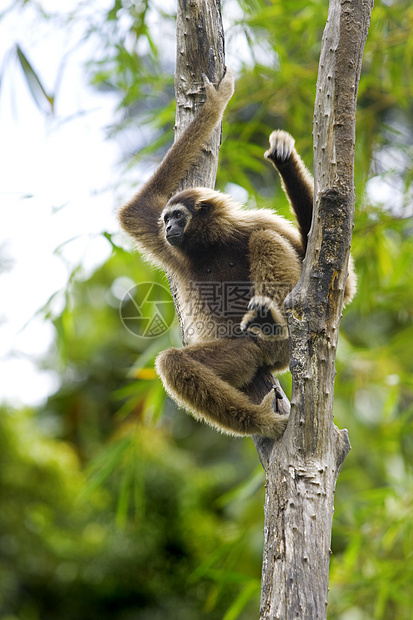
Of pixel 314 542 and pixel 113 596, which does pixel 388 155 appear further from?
pixel 113 596

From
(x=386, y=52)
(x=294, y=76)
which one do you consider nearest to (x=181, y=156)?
(x=294, y=76)

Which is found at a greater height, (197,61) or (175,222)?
(197,61)

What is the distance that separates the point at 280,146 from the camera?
9.10 ft

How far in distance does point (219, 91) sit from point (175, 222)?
2.76ft

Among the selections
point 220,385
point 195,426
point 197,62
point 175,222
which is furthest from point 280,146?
point 195,426

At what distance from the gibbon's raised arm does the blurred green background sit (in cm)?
78

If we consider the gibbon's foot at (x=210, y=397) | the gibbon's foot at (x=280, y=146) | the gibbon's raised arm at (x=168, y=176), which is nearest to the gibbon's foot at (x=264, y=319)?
the gibbon's foot at (x=210, y=397)

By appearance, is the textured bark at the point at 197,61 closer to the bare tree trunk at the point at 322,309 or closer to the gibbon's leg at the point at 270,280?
the gibbon's leg at the point at 270,280

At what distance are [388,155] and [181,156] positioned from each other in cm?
355

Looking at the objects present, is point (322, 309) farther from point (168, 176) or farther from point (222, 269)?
point (168, 176)

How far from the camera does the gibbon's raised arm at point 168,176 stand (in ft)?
11.1

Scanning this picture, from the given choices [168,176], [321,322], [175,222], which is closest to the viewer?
[321,322]

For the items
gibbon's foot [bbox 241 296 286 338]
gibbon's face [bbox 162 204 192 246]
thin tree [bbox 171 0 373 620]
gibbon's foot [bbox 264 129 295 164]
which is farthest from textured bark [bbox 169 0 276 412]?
thin tree [bbox 171 0 373 620]

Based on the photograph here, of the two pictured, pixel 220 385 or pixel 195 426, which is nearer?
pixel 220 385
